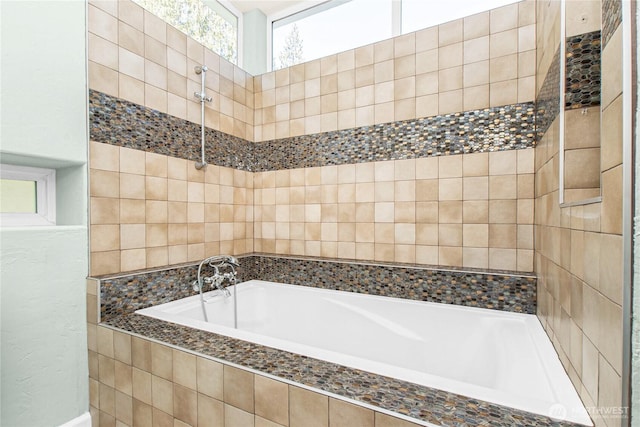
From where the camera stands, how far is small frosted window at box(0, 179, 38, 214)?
1.51 m

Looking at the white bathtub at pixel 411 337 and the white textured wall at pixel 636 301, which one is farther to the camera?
the white bathtub at pixel 411 337

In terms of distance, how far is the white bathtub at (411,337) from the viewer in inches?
39.3

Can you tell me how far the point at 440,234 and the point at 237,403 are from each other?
5.04 feet

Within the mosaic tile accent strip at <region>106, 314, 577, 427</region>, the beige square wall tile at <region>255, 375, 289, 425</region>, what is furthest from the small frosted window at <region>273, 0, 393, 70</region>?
the beige square wall tile at <region>255, 375, 289, 425</region>

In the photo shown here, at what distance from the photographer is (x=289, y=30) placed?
280 centimetres

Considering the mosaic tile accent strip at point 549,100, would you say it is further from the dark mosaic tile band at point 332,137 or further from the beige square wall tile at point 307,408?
the beige square wall tile at point 307,408

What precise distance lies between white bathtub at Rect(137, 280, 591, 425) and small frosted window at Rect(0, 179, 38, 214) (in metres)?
0.80

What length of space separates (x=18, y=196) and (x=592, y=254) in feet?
7.88

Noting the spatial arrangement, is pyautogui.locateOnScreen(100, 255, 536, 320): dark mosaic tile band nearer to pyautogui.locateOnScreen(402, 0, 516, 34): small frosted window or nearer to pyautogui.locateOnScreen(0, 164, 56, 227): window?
pyautogui.locateOnScreen(0, 164, 56, 227): window

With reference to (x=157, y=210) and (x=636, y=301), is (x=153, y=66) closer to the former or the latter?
(x=157, y=210)

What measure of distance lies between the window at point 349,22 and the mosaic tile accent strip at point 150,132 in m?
1.02

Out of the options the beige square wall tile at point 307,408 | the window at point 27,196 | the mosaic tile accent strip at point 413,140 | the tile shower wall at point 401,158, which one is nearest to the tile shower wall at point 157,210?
the window at point 27,196

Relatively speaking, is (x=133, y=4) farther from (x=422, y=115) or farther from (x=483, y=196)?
(x=483, y=196)

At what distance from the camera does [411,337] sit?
5.90 feet
